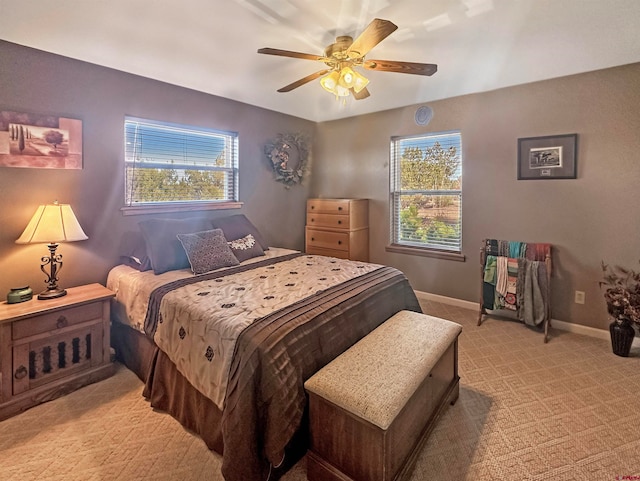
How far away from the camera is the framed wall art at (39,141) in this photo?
2277 millimetres

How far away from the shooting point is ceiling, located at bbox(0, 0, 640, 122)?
2230 mm

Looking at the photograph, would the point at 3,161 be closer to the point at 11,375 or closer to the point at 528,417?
the point at 11,375

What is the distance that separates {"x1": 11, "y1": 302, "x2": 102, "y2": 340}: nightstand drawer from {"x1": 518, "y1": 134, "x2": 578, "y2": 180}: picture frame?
392 cm

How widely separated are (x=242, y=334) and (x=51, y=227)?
5.55 ft

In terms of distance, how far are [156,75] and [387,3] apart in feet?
6.80

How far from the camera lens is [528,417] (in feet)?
6.46

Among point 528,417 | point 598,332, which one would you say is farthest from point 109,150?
point 598,332

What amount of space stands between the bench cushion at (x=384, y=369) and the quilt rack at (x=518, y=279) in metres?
1.46

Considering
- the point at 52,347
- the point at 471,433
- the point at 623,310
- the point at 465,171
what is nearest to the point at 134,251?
the point at 52,347

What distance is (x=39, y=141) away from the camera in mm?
2412

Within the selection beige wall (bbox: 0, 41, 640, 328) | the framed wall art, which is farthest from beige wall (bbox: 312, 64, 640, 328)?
the framed wall art

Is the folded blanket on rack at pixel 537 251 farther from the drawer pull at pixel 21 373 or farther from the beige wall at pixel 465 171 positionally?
the drawer pull at pixel 21 373

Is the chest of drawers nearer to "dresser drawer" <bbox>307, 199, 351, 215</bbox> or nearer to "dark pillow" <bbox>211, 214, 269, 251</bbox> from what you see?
"dresser drawer" <bbox>307, 199, 351, 215</bbox>

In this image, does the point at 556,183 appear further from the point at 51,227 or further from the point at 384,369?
the point at 51,227
